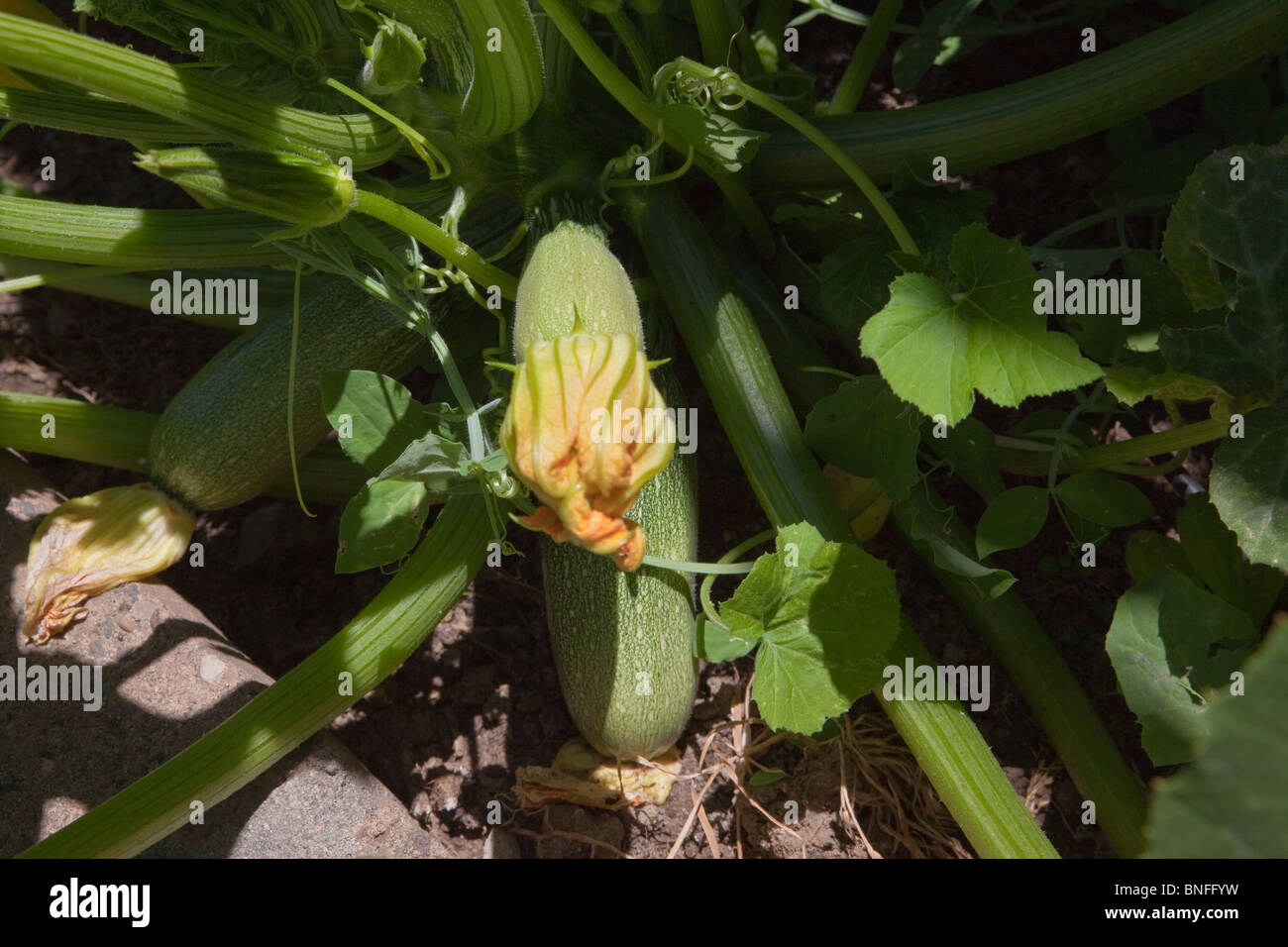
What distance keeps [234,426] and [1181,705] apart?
4.73 ft

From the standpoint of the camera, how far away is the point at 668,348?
6.12 ft

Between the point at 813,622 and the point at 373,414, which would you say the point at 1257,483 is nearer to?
the point at 813,622

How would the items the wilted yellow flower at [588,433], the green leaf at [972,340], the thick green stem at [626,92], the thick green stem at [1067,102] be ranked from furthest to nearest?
the thick green stem at [1067,102], the thick green stem at [626,92], the green leaf at [972,340], the wilted yellow flower at [588,433]

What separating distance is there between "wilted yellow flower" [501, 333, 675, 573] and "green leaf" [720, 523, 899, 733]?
32 centimetres

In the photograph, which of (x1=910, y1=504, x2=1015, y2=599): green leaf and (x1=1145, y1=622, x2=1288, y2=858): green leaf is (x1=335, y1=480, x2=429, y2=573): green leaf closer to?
(x1=910, y1=504, x2=1015, y2=599): green leaf

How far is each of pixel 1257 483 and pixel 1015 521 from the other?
32 cm

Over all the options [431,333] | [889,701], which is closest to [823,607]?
[889,701]

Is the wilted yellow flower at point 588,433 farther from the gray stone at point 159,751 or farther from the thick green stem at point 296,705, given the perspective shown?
the gray stone at point 159,751

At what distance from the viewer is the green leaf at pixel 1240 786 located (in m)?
0.83

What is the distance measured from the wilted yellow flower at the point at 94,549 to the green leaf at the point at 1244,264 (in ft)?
4.99

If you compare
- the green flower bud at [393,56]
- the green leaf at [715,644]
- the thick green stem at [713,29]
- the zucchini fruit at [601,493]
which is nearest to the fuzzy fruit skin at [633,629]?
the zucchini fruit at [601,493]

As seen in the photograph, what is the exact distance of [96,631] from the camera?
1.86m

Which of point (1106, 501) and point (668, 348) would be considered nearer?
point (1106, 501)
